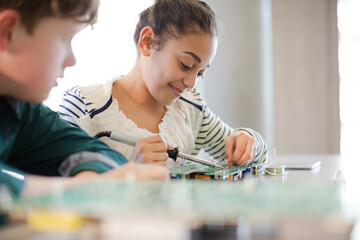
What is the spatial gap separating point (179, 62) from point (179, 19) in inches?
4.6

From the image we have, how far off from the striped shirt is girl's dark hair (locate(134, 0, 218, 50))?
8.1 inches

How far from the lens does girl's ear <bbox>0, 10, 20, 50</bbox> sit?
551mm

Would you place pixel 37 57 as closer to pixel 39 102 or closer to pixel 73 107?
pixel 39 102

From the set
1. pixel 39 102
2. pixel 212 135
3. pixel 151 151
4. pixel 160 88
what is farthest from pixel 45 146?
pixel 212 135

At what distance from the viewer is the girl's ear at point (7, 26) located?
55cm

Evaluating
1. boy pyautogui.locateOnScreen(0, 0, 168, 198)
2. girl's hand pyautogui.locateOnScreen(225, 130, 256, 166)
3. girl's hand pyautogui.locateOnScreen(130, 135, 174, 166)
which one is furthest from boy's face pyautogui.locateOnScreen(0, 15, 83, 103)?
girl's hand pyautogui.locateOnScreen(225, 130, 256, 166)

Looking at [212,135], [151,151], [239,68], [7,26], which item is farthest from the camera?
[239,68]

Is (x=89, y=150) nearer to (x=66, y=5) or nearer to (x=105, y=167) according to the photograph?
(x=105, y=167)

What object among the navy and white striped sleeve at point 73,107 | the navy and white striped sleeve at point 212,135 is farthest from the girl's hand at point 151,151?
the navy and white striped sleeve at point 212,135

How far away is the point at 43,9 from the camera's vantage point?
580 mm

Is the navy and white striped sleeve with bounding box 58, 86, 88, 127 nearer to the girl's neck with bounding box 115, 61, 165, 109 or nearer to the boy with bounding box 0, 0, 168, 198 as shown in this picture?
the girl's neck with bounding box 115, 61, 165, 109

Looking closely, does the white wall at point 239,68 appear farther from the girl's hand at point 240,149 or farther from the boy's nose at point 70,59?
the boy's nose at point 70,59

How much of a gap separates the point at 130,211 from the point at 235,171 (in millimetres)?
578

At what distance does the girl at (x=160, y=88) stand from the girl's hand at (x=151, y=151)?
9cm
